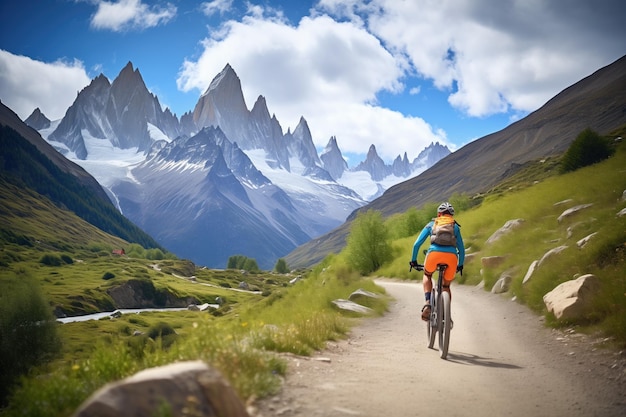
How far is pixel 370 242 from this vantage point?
4884 centimetres

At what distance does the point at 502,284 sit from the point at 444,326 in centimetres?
1287

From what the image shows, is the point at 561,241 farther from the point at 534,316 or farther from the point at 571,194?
the point at 571,194

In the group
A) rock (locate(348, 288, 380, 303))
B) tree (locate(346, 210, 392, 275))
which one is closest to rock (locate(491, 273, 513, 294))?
rock (locate(348, 288, 380, 303))

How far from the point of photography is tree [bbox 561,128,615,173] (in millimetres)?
54000

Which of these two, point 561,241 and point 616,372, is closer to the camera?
point 616,372

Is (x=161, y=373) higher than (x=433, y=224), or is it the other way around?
(x=433, y=224)

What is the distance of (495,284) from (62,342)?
6742cm

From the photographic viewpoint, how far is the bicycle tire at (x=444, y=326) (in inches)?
434

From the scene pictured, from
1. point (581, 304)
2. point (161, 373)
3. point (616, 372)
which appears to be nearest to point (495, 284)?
point (581, 304)

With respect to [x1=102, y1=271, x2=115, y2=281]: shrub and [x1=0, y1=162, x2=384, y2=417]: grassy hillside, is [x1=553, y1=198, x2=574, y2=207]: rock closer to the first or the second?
[x1=0, y1=162, x2=384, y2=417]: grassy hillside

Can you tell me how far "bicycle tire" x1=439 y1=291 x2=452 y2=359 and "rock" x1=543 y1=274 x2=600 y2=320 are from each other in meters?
4.34

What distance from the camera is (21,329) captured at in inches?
2554

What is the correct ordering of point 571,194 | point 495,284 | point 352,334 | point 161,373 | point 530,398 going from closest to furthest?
point 161,373, point 530,398, point 352,334, point 495,284, point 571,194

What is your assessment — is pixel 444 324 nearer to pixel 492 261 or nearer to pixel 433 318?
pixel 433 318
